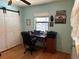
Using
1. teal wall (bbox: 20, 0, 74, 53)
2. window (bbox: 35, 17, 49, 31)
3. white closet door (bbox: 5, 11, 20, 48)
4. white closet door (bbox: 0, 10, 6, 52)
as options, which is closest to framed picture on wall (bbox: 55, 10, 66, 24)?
teal wall (bbox: 20, 0, 74, 53)

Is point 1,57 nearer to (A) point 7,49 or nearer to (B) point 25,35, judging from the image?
(A) point 7,49

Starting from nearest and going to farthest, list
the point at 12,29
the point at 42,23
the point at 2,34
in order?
the point at 2,34, the point at 12,29, the point at 42,23

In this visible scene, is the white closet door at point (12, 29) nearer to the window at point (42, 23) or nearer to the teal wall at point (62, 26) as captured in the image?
the window at point (42, 23)

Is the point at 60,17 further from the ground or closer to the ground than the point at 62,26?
further from the ground

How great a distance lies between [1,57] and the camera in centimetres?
304

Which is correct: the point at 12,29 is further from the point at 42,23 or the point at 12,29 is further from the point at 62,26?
the point at 62,26

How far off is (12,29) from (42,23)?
163 cm

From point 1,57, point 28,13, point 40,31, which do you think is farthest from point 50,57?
point 28,13

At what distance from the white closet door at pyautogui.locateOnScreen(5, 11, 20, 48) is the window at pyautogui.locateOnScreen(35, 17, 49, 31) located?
1.14 meters

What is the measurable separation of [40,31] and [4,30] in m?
1.77

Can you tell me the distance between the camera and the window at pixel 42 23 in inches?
164

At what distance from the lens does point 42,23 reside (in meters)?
4.35

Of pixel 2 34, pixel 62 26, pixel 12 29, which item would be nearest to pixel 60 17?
pixel 62 26

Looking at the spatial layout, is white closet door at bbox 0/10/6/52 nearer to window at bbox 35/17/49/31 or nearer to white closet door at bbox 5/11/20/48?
white closet door at bbox 5/11/20/48
